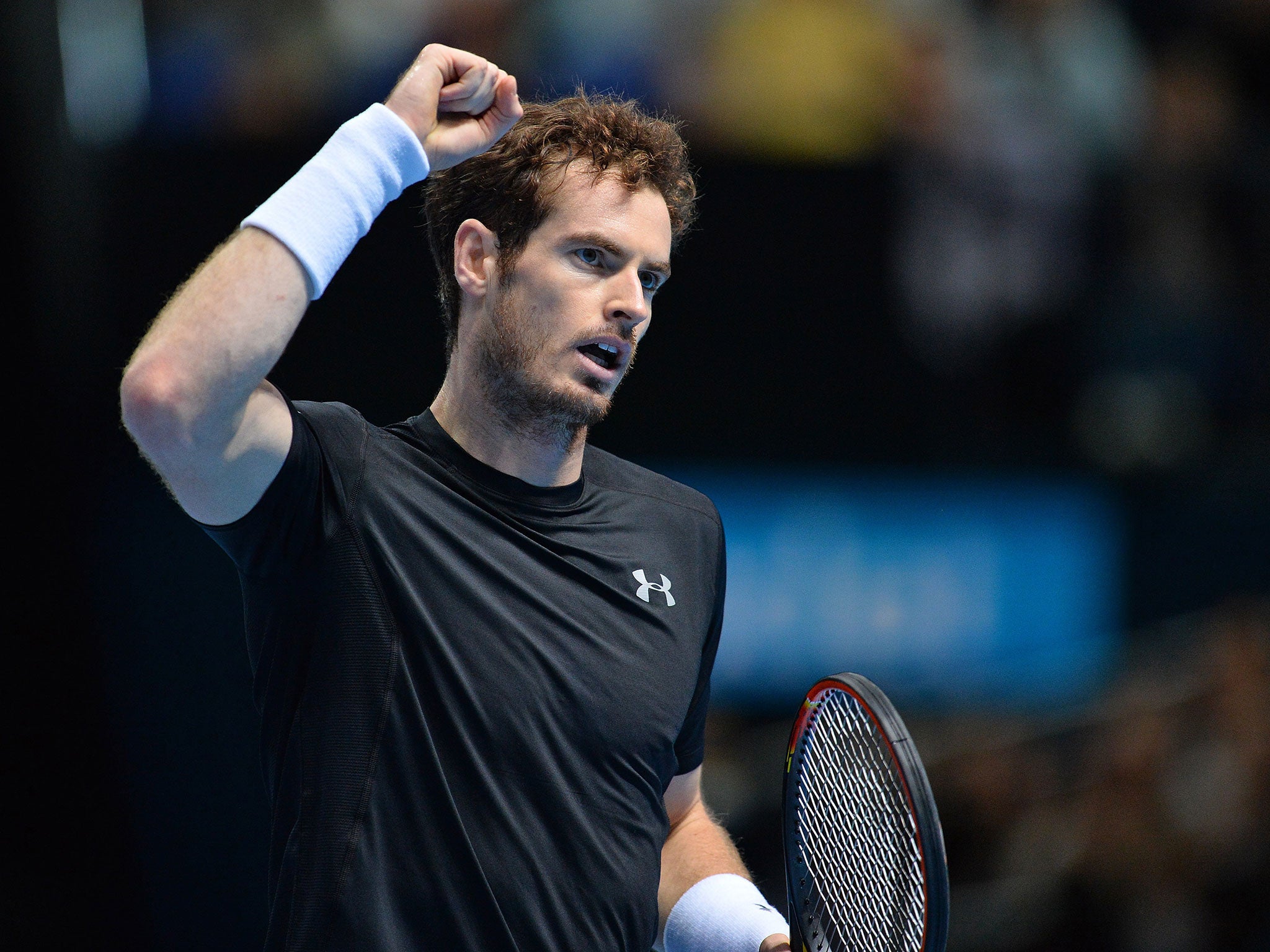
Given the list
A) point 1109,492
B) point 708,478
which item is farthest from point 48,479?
point 1109,492

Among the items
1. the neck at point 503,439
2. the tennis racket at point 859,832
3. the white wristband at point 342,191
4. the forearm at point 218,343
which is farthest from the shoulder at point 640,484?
the forearm at point 218,343

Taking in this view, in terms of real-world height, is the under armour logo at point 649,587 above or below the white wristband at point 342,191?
below

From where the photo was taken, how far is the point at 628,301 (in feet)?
8.58

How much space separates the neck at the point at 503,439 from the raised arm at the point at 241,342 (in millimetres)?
457

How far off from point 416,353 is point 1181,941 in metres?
4.30

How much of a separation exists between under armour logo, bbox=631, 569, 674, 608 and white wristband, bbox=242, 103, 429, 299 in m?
0.83

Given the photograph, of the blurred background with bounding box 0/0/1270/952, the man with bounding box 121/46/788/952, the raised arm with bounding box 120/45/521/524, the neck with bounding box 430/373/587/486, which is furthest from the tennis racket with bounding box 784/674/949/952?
the blurred background with bounding box 0/0/1270/952

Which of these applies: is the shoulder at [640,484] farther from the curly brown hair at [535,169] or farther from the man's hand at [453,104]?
the man's hand at [453,104]

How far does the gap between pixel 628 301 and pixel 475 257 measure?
13.6 inches

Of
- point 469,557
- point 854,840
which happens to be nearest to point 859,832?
point 854,840

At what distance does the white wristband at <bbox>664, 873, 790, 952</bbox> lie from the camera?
2758mm

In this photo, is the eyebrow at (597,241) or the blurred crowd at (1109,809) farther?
the blurred crowd at (1109,809)

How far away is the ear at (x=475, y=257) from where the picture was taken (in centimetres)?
273

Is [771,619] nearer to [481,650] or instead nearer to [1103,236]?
[1103,236]
